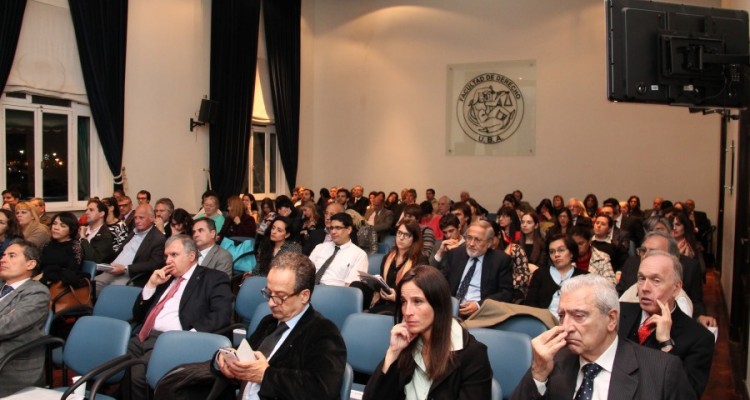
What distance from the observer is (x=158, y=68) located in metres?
9.41

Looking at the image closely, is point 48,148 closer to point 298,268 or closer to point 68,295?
point 68,295

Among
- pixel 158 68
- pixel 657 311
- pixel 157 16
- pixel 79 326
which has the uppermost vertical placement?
pixel 157 16

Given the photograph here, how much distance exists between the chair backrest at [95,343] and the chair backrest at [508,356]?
1.91m

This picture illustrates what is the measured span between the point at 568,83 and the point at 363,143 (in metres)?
4.26


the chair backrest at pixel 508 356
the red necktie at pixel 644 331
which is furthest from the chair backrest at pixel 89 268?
the red necktie at pixel 644 331

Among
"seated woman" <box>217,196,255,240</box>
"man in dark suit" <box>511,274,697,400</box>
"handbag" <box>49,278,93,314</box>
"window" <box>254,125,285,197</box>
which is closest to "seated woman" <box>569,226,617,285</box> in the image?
"man in dark suit" <box>511,274,697,400</box>

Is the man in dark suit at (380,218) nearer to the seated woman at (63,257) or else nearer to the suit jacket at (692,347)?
the seated woman at (63,257)

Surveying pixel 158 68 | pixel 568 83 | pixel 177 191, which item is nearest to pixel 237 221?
pixel 177 191

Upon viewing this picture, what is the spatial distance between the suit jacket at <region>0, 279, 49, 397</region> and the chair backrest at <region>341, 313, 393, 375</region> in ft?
5.51

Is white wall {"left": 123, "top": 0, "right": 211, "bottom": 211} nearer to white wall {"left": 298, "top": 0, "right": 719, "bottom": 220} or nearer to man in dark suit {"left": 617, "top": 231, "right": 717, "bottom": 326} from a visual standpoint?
white wall {"left": 298, "top": 0, "right": 719, "bottom": 220}

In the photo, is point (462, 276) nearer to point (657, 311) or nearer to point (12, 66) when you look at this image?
point (657, 311)

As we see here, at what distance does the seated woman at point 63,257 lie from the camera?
5082 mm

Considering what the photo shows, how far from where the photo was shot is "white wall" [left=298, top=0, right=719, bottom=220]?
37.1 feet

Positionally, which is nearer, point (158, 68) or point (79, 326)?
point (79, 326)
